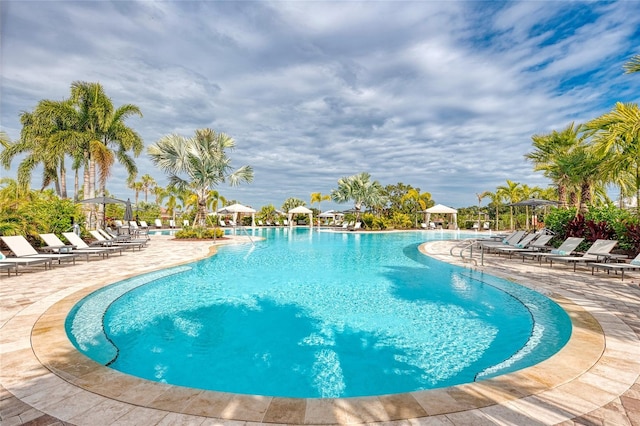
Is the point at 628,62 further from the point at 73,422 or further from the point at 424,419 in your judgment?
the point at 73,422

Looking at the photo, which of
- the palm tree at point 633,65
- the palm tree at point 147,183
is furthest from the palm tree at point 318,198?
the palm tree at point 633,65

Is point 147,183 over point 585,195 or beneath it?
over

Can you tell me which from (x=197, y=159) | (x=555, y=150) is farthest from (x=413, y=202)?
(x=197, y=159)

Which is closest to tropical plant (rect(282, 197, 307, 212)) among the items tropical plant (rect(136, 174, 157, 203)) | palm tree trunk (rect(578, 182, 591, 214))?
tropical plant (rect(136, 174, 157, 203))

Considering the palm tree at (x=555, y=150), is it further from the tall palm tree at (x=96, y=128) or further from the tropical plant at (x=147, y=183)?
the tropical plant at (x=147, y=183)

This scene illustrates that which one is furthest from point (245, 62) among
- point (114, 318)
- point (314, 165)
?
point (314, 165)

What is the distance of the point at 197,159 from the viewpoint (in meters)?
21.2

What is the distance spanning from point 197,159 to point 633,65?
21535 millimetres

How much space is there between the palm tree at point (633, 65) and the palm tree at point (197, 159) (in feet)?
67.7

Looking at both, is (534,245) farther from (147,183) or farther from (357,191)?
(147,183)

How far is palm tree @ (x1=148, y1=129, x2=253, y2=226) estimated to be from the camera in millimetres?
20797

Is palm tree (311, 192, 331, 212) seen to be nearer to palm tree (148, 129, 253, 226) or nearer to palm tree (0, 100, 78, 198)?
palm tree (148, 129, 253, 226)

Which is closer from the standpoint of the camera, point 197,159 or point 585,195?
point 585,195

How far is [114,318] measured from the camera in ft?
18.9
